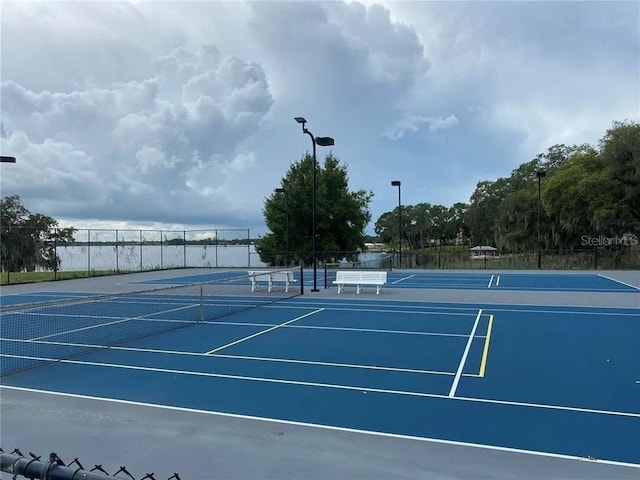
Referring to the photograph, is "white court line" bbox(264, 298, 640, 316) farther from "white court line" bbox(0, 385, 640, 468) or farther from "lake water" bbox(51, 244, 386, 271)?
"lake water" bbox(51, 244, 386, 271)

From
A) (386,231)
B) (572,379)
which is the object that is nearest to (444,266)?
(572,379)

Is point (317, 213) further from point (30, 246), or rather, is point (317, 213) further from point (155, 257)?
point (30, 246)

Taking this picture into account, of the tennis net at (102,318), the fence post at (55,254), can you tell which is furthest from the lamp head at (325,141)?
the fence post at (55,254)

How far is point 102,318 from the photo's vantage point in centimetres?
1319

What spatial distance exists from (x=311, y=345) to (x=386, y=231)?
109 metres

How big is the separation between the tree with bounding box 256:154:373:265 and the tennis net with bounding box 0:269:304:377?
2124cm

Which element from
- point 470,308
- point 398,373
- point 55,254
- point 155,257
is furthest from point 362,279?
point 155,257

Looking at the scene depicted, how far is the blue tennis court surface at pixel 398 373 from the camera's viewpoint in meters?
5.32

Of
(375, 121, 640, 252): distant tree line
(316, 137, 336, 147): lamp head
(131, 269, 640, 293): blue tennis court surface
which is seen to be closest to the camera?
(316, 137, 336, 147): lamp head

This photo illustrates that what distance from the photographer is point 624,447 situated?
15.2 ft

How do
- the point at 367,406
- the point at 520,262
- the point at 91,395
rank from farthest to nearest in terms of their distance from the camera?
the point at 520,262, the point at 91,395, the point at 367,406

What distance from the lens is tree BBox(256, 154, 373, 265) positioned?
136 feet

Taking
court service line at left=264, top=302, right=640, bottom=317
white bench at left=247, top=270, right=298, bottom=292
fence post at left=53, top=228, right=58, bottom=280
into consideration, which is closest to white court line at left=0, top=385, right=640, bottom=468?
court service line at left=264, top=302, right=640, bottom=317

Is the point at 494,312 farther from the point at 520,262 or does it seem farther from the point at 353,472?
the point at 520,262
